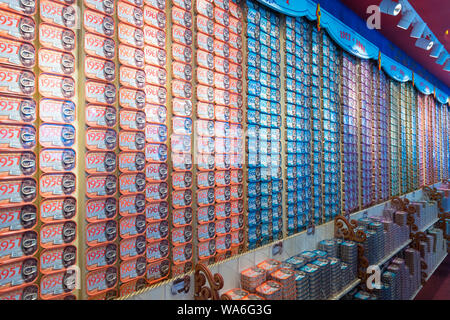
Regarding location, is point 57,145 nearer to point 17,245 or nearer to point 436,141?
point 17,245

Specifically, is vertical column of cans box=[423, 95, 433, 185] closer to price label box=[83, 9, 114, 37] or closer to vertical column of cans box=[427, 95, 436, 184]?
vertical column of cans box=[427, 95, 436, 184]

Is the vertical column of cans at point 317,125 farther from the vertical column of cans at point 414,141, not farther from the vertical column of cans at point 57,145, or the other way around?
the vertical column of cans at point 414,141

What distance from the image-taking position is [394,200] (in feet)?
19.3

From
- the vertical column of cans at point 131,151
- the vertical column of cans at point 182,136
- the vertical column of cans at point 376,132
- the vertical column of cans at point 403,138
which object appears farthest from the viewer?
the vertical column of cans at point 403,138

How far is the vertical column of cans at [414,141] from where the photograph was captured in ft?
23.6

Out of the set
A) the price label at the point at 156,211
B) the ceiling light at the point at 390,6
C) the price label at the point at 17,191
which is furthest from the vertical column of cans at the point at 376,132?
the price label at the point at 17,191

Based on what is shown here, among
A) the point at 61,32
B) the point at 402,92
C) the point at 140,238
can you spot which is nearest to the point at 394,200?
the point at 402,92

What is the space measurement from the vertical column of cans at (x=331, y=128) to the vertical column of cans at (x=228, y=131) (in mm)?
1762

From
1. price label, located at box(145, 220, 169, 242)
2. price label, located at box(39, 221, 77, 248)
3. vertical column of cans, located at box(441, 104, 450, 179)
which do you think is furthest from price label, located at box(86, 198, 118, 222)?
vertical column of cans, located at box(441, 104, 450, 179)

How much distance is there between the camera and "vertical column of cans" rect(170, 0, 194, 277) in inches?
88.5

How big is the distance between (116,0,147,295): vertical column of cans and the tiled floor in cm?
516

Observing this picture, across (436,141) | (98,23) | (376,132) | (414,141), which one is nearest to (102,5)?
(98,23)

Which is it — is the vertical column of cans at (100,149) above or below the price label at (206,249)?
above
